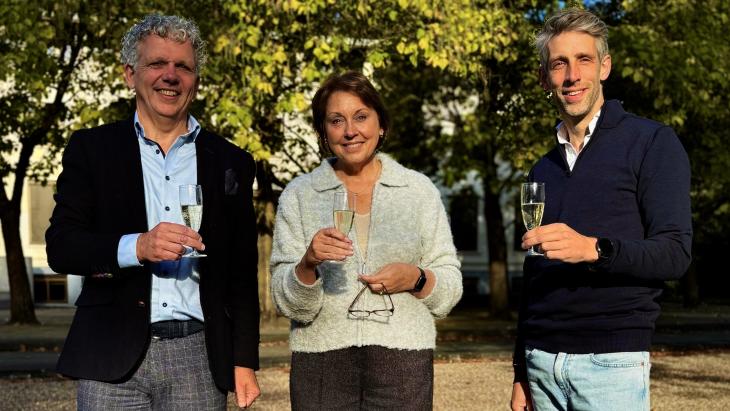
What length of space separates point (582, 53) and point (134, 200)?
1708 millimetres

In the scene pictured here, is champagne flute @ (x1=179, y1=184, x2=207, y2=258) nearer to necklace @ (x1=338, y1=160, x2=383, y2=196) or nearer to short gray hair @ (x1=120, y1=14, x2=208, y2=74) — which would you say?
short gray hair @ (x1=120, y1=14, x2=208, y2=74)

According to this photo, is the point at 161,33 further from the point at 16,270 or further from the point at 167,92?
the point at 16,270

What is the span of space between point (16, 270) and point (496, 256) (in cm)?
1083

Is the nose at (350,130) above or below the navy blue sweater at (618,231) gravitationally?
above

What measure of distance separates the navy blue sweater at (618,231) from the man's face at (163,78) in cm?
143

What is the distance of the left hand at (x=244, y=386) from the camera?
160 inches

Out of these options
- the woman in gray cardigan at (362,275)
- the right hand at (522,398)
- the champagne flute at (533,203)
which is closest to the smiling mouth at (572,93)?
the champagne flute at (533,203)

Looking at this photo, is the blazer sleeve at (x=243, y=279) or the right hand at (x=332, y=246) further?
the blazer sleeve at (x=243, y=279)

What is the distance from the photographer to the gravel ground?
11680mm

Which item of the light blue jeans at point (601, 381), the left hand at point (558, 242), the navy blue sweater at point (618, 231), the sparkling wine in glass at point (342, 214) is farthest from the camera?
the sparkling wine in glass at point (342, 214)

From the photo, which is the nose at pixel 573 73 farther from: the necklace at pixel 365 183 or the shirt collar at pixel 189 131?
the shirt collar at pixel 189 131

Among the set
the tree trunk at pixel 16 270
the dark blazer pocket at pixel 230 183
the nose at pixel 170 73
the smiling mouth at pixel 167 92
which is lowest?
the tree trunk at pixel 16 270

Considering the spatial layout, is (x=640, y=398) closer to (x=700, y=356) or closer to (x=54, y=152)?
(x=700, y=356)

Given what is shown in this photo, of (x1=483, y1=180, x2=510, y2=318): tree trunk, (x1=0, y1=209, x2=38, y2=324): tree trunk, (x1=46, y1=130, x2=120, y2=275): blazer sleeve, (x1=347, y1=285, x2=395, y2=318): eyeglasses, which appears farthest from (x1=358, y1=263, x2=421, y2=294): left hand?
(x1=483, y1=180, x2=510, y2=318): tree trunk
